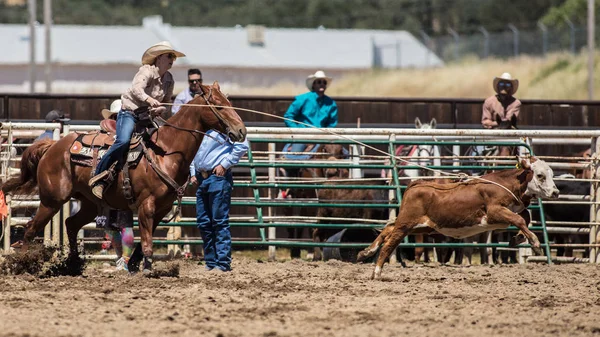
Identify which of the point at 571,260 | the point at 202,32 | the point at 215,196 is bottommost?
the point at 571,260

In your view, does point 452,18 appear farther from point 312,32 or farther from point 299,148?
point 299,148

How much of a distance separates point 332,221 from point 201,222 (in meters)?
A: 2.90

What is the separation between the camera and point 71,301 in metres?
8.69

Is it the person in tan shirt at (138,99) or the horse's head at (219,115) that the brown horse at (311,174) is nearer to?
the horse's head at (219,115)

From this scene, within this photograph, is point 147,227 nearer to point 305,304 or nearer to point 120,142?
point 120,142

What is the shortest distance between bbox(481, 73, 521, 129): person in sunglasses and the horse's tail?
6260 mm

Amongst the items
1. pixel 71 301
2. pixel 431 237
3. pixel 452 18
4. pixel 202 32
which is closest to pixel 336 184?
pixel 431 237

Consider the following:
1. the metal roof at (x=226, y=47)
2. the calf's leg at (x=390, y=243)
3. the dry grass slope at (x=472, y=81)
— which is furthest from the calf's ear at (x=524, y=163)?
the metal roof at (x=226, y=47)

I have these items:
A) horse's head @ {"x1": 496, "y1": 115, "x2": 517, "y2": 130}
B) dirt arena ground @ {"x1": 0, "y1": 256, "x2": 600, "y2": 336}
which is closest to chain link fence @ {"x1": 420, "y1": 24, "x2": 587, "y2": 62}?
horse's head @ {"x1": 496, "y1": 115, "x2": 517, "y2": 130}

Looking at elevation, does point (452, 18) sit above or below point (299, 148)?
above

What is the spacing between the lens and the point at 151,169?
34.5 feet

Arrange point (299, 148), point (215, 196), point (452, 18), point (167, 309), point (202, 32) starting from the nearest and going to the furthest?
point (167, 309) → point (215, 196) → point (299, 148) → point (202, 32) → point (452, 18)

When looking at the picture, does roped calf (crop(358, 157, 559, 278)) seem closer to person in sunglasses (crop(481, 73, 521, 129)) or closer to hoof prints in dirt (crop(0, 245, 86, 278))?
person in sunglasses (crop(481, 73, 521, 129))

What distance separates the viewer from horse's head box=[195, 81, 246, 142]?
1044cm
